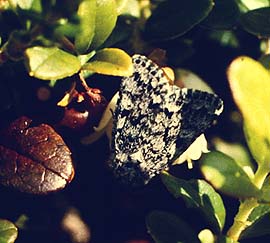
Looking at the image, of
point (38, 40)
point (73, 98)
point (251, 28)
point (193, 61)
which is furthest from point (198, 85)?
point (38, 40)

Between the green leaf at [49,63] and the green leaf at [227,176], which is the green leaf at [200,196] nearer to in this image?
the green leaf at [227,176]

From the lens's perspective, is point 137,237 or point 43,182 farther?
point 137,237

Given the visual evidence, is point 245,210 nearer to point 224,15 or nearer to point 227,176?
point 227,176

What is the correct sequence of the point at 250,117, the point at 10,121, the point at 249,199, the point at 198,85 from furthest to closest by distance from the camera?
the point at 198,85 < the point at 10,121 < the point at 249,199 < the point at 250,117

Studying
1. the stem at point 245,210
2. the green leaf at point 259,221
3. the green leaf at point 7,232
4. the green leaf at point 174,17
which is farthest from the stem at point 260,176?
A: the green leaf at point 7,232

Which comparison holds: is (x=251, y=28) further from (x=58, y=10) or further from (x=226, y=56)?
(x=58, y=10)

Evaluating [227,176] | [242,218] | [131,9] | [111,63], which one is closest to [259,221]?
[242,218]

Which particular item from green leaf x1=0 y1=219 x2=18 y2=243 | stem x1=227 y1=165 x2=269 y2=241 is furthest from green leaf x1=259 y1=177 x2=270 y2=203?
green leaf x1=0 y1=219 x2=18 y2=243
